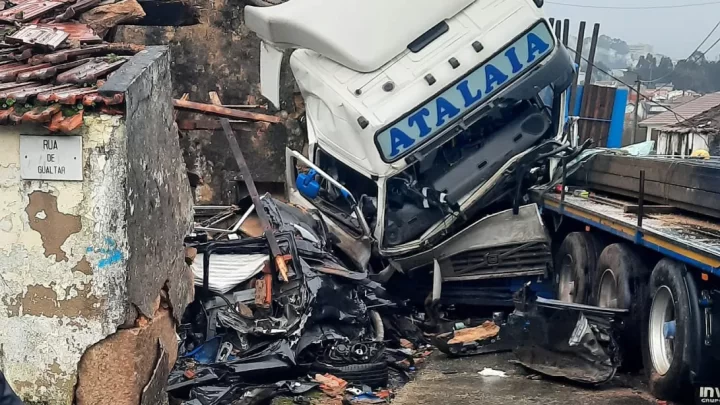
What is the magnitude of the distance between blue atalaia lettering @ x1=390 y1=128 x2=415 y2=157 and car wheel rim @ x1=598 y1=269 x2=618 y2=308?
2250 mm

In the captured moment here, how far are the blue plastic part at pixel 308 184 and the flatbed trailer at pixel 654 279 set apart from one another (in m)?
2.71

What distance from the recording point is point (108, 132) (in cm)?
453

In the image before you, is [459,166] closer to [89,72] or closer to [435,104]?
[435,104]

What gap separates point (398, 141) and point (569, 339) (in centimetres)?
272

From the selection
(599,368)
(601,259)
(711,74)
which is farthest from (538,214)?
(711,74)

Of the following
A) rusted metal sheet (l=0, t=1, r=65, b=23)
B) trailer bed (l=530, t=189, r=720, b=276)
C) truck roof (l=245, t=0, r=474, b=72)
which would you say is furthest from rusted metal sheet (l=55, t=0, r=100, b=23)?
trailer bed (l=530, t=189, r=720, b=276)

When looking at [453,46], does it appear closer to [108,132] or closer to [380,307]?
[380,307]

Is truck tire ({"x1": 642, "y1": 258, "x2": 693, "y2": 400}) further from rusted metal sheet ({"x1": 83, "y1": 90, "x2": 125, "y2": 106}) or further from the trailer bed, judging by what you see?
rusted metal sheet ({"x1": 83, "y1": 90, "x2": 125, "y2": 106})

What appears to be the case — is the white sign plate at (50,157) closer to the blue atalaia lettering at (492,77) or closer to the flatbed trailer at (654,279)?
the flatbed trailer at (654,279)

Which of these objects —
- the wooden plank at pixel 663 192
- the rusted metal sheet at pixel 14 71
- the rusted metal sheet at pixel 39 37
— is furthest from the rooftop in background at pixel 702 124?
the rusted metal sheet at pixel 14 71

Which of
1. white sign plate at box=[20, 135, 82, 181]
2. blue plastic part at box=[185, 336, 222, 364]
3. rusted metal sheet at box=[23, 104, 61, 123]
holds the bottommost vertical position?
blue plastic part at box=[185, 336, 222, 364]

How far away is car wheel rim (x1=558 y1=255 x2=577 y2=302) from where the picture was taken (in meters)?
8.70

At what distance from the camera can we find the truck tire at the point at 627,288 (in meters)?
6.87

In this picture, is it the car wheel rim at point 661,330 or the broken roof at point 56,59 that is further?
the car wheel rim at point 661,330
